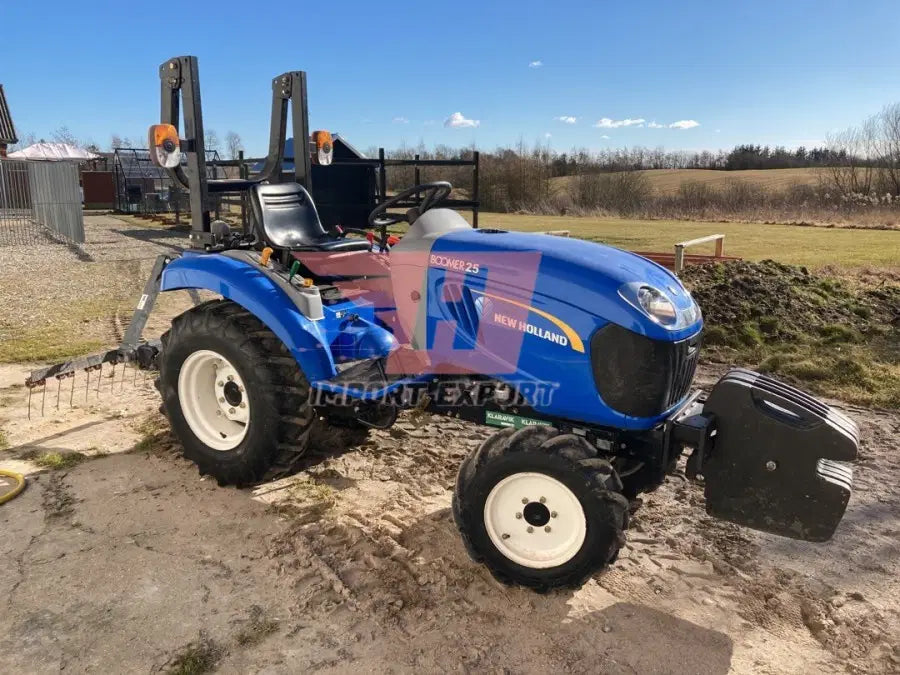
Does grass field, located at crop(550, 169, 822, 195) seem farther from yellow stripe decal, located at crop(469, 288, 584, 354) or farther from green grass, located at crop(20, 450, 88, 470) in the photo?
yellow stripe decal, located at crop(469, 288, 584, 354)

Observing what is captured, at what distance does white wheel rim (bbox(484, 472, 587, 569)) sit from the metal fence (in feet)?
50.7

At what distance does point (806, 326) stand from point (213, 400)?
5929 millimetres

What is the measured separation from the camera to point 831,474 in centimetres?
246

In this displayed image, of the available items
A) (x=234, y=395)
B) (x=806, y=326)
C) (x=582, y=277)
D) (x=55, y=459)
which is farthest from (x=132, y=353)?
(x=806, y=326)

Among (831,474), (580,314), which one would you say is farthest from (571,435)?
(831,474)

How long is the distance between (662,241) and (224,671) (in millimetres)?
16876

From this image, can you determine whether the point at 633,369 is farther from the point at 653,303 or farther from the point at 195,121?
the point at 195,121

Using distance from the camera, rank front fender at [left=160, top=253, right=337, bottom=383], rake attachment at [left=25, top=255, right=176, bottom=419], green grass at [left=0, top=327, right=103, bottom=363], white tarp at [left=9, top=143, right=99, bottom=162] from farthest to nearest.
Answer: white tarp at [left=9, top=143, right=99, bottom=162] < green grass at [left=0, top=327, right=103, bottom=363] < rake attachment at [left=25, top=255, right=176, bottom=419] < front fender at [left=160, top=253, right=337, bottom=383]

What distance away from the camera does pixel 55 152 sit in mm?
31641

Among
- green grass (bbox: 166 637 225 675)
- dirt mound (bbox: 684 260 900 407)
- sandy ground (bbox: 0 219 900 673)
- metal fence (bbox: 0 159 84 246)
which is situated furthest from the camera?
metal fence (bbox: 0 159 84 246)

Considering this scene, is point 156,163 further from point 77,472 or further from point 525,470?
point 525,470

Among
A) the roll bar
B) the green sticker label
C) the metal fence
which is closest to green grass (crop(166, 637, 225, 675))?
the green sticker label

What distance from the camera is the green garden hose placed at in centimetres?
335

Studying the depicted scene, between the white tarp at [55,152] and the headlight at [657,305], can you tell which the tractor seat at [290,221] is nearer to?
the headlight at [657,305]
